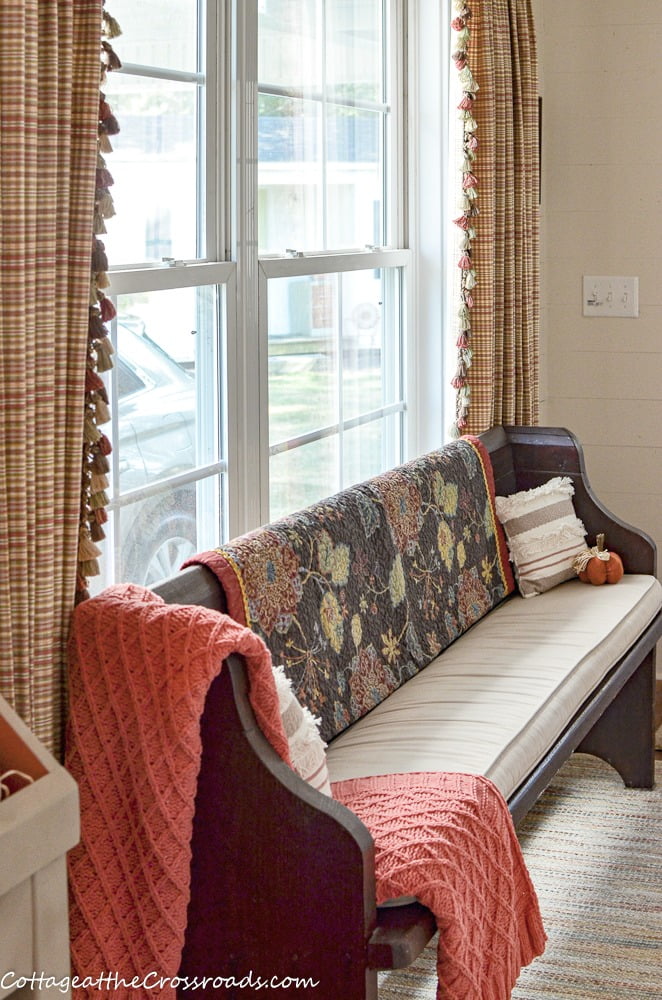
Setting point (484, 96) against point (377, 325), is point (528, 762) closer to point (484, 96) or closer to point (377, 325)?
point (377, 325)

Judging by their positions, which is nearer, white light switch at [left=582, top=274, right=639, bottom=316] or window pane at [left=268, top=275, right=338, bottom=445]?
window pane at [left=268, top=275, right=338, bottom=445]

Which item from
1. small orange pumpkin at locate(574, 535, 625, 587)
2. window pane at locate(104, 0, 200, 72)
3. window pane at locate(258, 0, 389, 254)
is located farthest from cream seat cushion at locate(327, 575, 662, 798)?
window pane at locate(104, 0, 200, 72)

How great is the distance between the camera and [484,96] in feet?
11.0

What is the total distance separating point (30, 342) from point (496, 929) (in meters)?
1.13

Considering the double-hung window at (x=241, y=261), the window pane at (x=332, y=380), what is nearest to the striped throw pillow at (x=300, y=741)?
the double-hung window at (x=241, y=261)

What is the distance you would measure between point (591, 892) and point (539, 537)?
94 centimetres

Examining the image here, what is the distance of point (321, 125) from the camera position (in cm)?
290

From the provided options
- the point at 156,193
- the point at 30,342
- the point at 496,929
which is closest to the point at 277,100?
the point at 156,193

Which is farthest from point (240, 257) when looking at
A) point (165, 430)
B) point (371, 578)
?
point (371, 578)

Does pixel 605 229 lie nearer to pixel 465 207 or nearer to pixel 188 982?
pixel 465 207

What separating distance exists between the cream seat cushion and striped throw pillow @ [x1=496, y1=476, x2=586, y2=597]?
0.17ft

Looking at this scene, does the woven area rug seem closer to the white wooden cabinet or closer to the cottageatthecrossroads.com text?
the cottageatthecrossroads.com text

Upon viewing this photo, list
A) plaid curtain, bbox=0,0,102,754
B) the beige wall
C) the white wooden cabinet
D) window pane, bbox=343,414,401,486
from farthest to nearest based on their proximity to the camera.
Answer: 1. the beige wall
2. window pane, bbox=343,414,401,486
3. plaid curtain, bbox=0,0,102,754
4. the white wooden cabinet

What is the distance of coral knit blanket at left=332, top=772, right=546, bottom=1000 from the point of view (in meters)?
1.77
